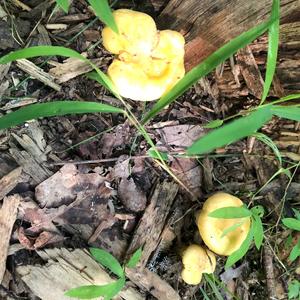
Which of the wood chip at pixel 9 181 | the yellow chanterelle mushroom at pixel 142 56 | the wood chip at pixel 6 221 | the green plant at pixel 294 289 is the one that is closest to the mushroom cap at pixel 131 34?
the yellow chanterelle mushroom at pixel 142 56

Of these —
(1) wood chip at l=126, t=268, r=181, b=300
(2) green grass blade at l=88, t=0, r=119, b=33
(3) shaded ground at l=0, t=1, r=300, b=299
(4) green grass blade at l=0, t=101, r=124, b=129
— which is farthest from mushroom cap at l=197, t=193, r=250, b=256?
(2) green grass blade at l=88, t=0, r=119, b=33

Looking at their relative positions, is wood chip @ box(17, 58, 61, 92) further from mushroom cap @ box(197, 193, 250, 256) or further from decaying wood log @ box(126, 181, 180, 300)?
mushroom cap @ box(197, 193, 250, 256)

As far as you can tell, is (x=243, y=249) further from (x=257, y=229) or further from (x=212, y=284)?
(x=212, y=284)

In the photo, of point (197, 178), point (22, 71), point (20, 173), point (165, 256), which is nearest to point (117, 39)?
point (22, 71)

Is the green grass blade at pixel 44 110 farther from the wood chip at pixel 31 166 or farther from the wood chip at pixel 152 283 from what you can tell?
the wood chip at pixel 152 283

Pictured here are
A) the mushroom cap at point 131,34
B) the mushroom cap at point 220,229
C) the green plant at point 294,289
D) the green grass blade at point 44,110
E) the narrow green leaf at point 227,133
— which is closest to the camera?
the narrow green leaf at point 227,133
